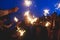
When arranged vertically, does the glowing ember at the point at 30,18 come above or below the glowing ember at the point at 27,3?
below

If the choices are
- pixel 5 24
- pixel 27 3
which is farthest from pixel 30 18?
pixel 5 24

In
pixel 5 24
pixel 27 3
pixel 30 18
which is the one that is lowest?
pixel 5 24

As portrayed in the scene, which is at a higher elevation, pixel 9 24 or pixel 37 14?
pixel 37 14

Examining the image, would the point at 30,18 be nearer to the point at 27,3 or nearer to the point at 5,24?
the point at 27,3

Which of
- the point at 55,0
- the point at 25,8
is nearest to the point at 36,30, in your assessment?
the point at 25,8

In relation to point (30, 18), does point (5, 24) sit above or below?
below

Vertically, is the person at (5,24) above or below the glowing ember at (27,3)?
below

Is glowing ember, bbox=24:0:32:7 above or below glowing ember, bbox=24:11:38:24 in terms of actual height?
above

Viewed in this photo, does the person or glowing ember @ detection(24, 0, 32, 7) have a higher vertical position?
glowing ember @ detection(24, 0, 32, 7)

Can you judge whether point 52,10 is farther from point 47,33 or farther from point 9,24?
point 9,24

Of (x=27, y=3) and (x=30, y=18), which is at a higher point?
(x=27, y=3)

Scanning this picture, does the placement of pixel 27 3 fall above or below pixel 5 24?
above

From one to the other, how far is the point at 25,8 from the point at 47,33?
17.9 inches

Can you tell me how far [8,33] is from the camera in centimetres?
204
